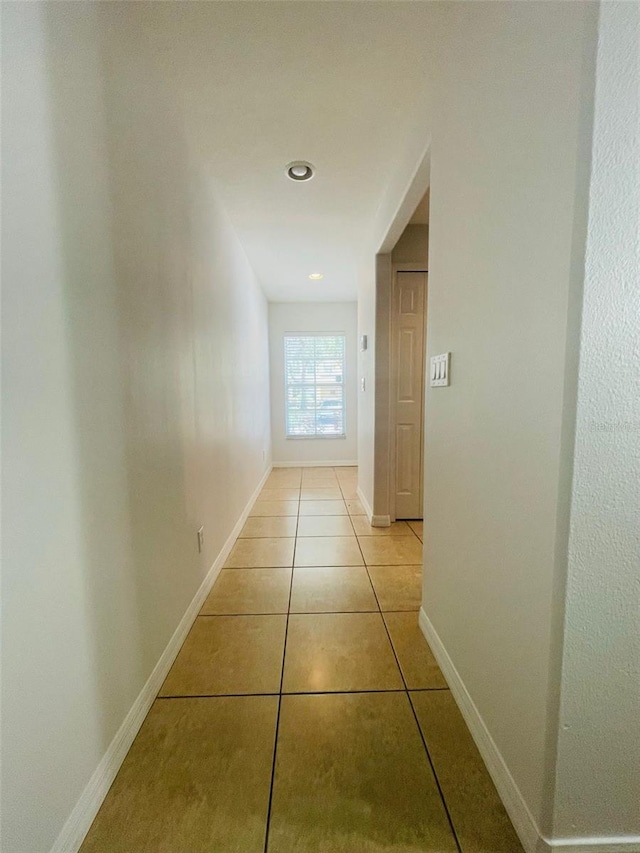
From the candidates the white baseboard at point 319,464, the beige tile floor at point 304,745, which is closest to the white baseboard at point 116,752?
the beige tile floor at point 304,745

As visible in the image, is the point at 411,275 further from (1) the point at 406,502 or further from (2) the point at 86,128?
(2) the point at 86,128

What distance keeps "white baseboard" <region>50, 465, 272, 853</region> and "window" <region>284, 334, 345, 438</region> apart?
3.58 m

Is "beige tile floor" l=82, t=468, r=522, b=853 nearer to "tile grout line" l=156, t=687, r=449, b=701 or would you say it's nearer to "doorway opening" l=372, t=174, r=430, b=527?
"tile grout line" l=156, t=687, r=449, b=701

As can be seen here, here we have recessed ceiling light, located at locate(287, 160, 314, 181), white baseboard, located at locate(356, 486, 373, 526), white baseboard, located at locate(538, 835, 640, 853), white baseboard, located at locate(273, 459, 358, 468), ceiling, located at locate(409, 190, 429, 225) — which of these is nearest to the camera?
white baseboard, located at locate(538, 835, 640, 853)

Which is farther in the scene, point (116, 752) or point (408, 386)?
point (408, 386)

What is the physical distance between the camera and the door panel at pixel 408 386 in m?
2.72

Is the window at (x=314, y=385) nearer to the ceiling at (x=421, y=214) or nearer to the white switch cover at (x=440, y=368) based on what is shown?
the ceiling at (x=421, y=214)

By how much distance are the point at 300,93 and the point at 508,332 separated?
54.8 inches

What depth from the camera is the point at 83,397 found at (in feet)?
2.96

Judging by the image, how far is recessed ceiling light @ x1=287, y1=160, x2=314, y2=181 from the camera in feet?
6.12

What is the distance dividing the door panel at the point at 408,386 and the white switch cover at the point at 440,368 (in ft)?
4.60

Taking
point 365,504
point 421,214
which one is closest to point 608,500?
point 421,214

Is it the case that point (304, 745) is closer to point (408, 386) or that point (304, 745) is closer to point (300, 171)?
point (408, 386)

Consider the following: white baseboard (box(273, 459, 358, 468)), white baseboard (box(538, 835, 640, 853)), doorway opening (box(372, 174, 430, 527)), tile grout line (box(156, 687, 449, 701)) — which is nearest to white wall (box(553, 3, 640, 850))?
white baseboard (box(538, 835, 640, 853))
